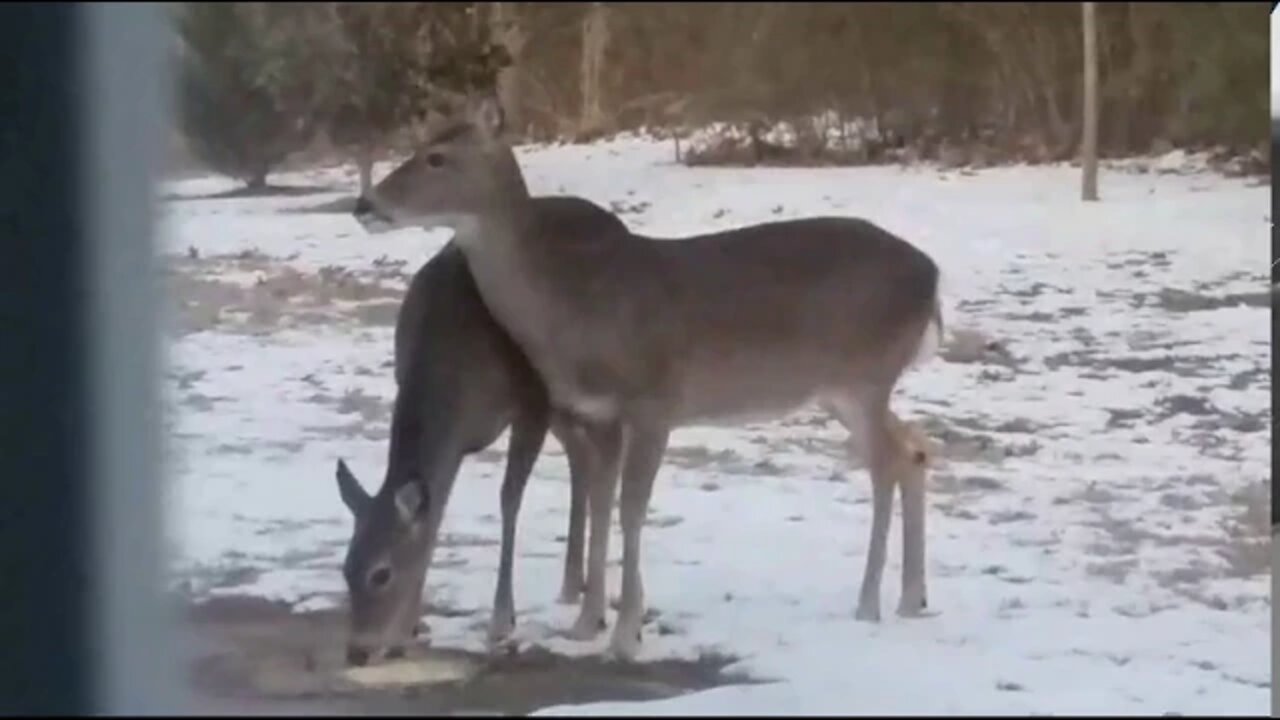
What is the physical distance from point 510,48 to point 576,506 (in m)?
0.46

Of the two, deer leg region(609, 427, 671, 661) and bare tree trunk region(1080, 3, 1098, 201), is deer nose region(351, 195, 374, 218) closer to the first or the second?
deer leg region(609, 427, 671, 661)

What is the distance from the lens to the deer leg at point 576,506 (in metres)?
1.91

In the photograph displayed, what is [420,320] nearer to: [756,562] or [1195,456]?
[756,562]

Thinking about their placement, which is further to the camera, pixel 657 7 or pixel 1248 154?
pixel 1248 154

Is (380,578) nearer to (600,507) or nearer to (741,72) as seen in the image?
(600,507)

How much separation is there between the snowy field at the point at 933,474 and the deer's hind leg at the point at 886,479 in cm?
1

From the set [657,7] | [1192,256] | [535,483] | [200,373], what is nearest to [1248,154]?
[1192,256]

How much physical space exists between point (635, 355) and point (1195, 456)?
593 mm

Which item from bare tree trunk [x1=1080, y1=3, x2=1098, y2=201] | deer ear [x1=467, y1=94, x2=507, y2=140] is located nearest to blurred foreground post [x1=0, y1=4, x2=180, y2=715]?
deer ear [x1=467, y1=94, x2=507, y2=140]

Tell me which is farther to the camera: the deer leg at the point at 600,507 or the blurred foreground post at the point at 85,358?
the deer leg at the point at 600,507

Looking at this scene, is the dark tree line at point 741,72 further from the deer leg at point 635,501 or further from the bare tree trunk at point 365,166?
the deer leg at point 635,501

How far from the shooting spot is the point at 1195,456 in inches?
78.3

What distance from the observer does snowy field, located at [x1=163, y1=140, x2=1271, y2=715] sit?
1857mm

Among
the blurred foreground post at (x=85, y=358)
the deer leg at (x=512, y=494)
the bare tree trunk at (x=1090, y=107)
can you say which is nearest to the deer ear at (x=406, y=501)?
the deer leg at (x=512, y=494)
